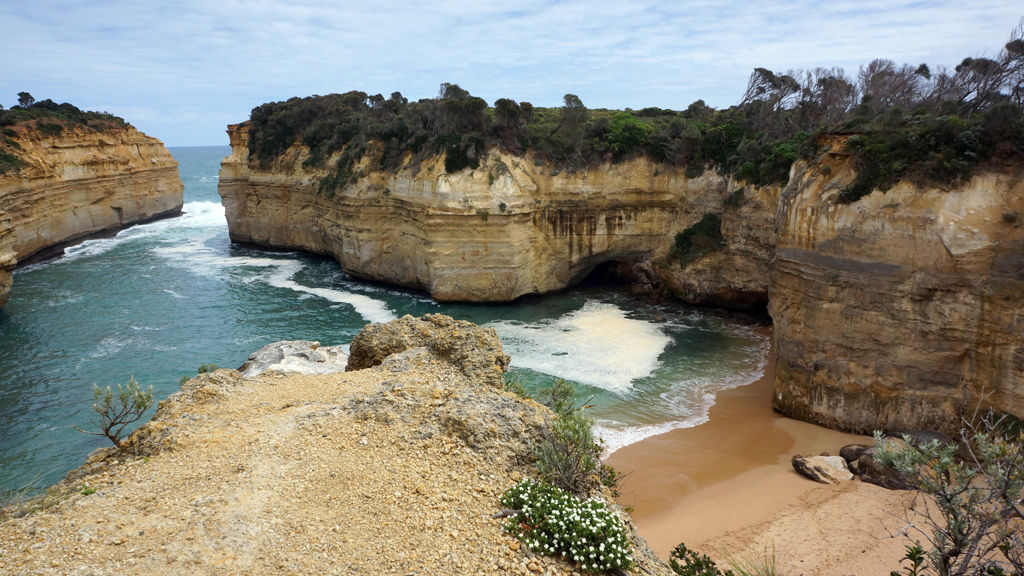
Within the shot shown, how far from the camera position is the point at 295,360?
45.6 ft

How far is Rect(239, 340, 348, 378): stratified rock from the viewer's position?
43.5 ft

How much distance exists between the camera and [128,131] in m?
50.1

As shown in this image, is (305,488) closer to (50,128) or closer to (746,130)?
(746,130)

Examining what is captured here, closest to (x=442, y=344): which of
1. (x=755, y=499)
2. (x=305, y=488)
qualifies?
(x=305, y=488)

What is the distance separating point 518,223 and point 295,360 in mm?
14710

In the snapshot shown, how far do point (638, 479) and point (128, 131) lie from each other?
54.8m

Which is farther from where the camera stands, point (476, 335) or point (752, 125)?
point (752, 125)

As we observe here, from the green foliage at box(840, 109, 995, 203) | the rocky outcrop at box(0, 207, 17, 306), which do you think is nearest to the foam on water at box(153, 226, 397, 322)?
the rocky outcrop at box(0, 207, 17, 306)

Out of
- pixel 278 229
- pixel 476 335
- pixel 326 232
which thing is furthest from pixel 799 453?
pixel 278 229

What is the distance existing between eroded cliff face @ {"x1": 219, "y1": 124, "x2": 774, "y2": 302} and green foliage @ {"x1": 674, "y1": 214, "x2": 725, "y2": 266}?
536 millimetres


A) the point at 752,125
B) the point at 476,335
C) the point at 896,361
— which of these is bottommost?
the point at 896,361

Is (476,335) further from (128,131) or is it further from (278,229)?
(128,131)

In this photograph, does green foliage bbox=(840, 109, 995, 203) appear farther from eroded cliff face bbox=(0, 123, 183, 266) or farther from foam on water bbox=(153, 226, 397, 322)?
eroded cliff face bbox=(0, 123, 183, 266)

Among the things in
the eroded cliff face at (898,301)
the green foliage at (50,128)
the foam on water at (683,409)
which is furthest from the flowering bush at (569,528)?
the green foliage at (50,128)
